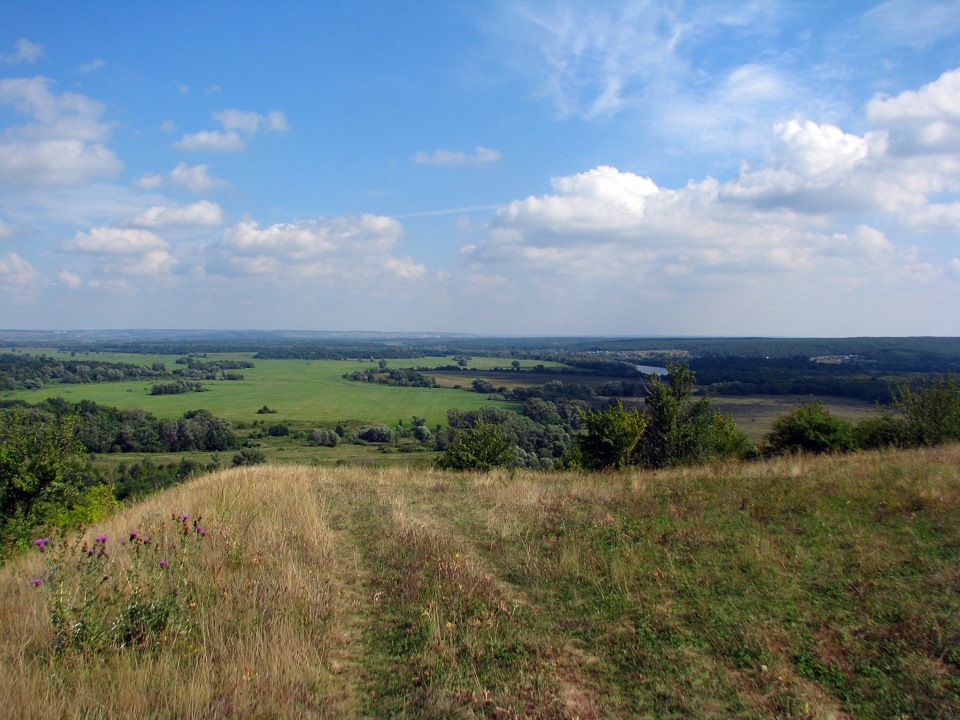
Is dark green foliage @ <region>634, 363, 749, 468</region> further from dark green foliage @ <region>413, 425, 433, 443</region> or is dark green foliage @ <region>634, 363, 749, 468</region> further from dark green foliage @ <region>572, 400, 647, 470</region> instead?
dark green foliage @ <region>413, 425, 433, 443</region>

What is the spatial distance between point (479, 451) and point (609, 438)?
584 centimetres

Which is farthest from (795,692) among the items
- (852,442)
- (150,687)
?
(852,442)

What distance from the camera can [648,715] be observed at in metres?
3.68

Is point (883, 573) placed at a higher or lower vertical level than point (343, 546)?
higher

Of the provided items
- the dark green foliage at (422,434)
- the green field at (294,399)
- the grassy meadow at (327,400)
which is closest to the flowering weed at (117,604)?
the grassy meadow at (327,400)

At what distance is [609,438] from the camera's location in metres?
22.2

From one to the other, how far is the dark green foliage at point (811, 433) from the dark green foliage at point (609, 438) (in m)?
7.51

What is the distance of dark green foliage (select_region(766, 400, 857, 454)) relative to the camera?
79.0ft

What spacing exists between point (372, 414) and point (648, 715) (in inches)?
2557

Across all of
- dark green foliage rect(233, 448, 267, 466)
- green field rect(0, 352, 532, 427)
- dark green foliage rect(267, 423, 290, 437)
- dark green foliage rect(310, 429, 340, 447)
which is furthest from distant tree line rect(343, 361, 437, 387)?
dark green foliage rect(233, 448, 267, 466)

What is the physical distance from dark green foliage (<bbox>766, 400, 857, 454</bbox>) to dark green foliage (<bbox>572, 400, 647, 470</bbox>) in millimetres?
7510

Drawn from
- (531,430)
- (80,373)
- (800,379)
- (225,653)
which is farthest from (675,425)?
(80,373)

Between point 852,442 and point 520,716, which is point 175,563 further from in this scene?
point 852,442

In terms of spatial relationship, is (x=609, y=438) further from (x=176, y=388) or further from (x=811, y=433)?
(x=176, y=388)
